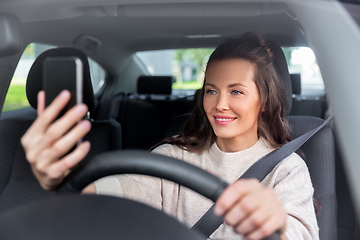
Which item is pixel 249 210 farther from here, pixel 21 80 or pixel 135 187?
pixel 21 80

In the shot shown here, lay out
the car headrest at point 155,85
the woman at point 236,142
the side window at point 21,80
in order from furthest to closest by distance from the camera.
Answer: the car headrest at point 155,85 → the side window at point 21,80 → the woman at point 236,142

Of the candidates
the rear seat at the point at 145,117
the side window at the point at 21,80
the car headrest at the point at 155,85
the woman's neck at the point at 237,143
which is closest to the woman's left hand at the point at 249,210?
the woman's neck at the point at 237,143

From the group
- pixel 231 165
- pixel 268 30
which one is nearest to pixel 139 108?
pixel 268 30

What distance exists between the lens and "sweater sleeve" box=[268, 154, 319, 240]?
32.1 inches

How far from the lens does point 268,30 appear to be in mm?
1583

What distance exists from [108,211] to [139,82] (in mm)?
2147

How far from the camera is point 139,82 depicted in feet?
8.69

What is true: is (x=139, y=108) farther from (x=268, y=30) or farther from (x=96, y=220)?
(x=96, y=220)

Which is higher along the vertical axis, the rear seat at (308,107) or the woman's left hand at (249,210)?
the woman's left hand at (249,210)

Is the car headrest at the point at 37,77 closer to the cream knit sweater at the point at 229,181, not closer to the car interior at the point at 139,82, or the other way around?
the car interior at the point at 139,82

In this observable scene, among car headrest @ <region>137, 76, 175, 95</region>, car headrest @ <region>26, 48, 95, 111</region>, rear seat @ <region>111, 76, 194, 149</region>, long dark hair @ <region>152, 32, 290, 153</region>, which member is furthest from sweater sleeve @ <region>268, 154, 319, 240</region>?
car headrest @ <region>137, 76, 175, 95</region>

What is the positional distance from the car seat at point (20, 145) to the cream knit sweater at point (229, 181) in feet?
0.80

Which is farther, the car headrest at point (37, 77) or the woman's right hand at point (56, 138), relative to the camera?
the car headrest at point (37, 77)

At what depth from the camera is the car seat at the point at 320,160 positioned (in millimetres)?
1064
